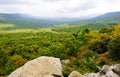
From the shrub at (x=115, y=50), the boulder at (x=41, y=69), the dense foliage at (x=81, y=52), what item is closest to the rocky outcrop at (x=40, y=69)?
the boulder at (x=41, y=69)

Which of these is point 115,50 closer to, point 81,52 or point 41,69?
point 81,52

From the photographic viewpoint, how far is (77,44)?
243 ft

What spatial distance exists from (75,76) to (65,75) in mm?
2263

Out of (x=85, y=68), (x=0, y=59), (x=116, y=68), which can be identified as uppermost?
(x=116, y=68)

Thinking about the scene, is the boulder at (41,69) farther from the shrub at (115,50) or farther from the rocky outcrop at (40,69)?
the shrub at (115,50)

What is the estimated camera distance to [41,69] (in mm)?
21641

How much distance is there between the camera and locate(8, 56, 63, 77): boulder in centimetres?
2134

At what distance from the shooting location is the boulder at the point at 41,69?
21.3 meters

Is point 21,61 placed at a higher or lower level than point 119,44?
lower

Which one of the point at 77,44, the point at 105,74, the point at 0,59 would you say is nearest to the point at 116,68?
the point at 105,74

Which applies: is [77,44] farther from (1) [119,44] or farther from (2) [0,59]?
(1) [119,44]

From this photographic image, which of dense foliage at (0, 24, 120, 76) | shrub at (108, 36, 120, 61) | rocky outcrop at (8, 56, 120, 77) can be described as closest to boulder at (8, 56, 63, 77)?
rocky outcrop at (8, 56, 120, 77)

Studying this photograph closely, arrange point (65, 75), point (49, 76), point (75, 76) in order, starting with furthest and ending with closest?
point (65, 75)
point (75, 76)
point (49, 76)

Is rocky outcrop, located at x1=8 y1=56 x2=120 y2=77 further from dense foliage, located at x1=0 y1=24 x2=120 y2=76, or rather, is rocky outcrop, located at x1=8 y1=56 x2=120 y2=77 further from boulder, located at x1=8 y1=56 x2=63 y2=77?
dense foliage, located at x1=0 y1=24 x2=120 y2=76
